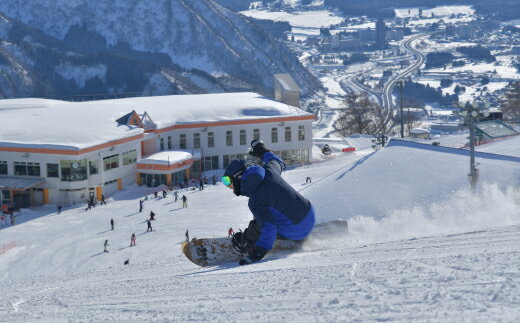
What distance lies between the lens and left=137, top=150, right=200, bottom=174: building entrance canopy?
156 ft

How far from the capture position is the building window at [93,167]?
44500 mm

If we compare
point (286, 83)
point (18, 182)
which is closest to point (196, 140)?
point (18, 182)

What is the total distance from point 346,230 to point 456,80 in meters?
161

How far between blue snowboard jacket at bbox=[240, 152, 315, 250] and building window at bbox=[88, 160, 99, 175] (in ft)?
101

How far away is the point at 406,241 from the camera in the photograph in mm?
14445

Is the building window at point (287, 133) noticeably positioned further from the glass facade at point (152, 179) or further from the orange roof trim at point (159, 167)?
the glass facade at point (152, 179)

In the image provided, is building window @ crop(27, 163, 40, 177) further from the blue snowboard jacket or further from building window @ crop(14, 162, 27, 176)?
the blue snowboard jacket

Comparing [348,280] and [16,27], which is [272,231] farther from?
[16,27]

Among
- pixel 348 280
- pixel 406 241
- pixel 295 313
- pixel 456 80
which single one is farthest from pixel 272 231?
pixel 456 80

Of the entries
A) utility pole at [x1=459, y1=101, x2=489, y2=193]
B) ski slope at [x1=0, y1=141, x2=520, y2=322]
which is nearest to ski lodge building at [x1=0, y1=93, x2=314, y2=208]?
ski slope at [x1=0, y1=141, x2=520, y2=322]

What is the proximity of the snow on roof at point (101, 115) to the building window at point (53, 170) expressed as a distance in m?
1.10

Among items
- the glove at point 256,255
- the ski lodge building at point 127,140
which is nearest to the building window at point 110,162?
the ski lodge building at point 127,140

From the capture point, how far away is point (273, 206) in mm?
14516

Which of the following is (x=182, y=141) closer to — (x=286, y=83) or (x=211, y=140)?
(x=211, y=140)
